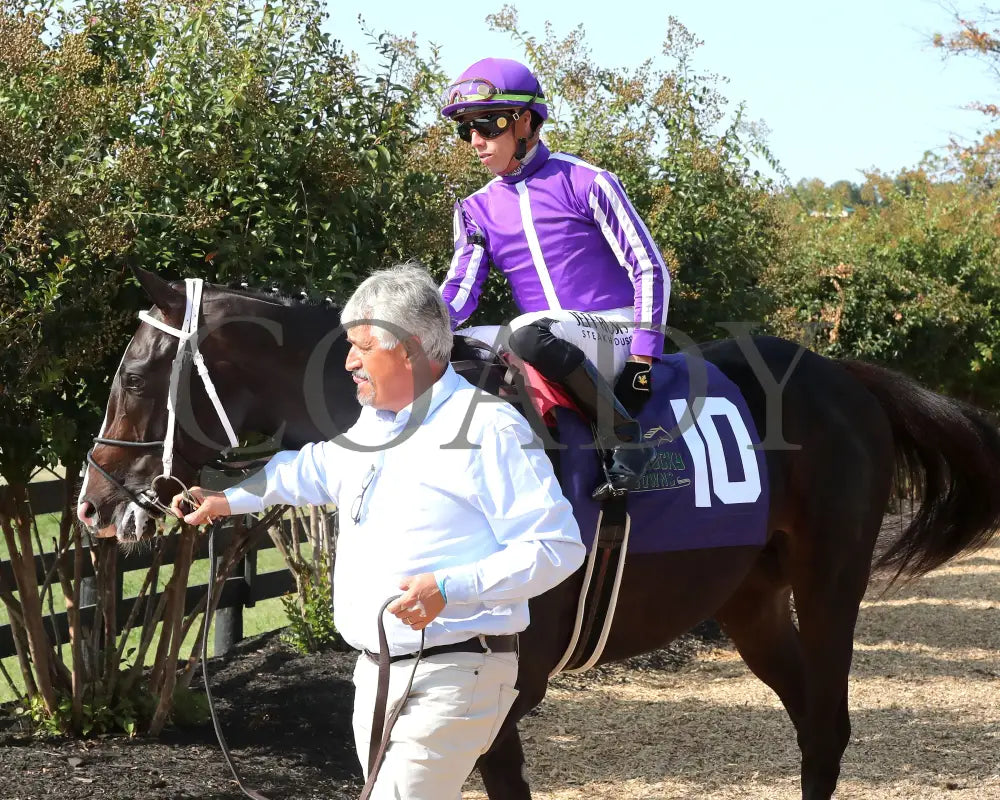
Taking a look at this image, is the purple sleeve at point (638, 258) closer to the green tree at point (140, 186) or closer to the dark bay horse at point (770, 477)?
the dark bay horse at point (770, 477)

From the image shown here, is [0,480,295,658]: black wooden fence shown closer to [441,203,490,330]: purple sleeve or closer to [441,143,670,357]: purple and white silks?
[441,203,490,330]: purple sleeve

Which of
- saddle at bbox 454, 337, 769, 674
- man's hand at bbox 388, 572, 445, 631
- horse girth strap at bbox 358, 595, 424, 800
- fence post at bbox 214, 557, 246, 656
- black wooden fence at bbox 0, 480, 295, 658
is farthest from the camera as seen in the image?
fence post at bbox 214, 557, 246, 656

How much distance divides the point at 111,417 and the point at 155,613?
2.16 meters

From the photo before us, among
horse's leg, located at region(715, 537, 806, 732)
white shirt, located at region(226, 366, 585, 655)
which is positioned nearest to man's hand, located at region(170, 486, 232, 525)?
white shirt, located at region(226, 366, 585, 655)

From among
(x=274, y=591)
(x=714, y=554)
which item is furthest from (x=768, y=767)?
(x=274, y=591)

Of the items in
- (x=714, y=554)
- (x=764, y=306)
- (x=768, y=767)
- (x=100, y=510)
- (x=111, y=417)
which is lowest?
(x=768, y=767)

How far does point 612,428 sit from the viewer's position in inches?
134

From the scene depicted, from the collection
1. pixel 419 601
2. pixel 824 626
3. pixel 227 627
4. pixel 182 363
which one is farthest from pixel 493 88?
pixel 227 627

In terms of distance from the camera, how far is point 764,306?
7766 mm

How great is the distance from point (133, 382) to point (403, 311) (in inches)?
48.4

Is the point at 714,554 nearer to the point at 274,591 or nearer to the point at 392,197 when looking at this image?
the point at 392,197

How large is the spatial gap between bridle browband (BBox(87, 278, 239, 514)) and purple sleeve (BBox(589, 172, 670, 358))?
131 centimetres

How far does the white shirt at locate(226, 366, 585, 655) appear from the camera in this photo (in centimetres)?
218

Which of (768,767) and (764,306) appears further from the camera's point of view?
(764,306)
